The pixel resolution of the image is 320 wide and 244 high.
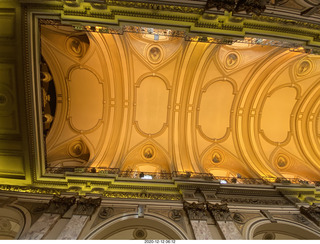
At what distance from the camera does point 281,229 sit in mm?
8117

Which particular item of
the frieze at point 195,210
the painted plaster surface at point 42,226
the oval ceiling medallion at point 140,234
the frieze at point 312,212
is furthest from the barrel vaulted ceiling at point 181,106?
the oval ceiling medallion at point 140,234

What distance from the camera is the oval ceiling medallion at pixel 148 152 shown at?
12.7 meters

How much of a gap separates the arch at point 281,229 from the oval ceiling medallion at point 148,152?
6.78m

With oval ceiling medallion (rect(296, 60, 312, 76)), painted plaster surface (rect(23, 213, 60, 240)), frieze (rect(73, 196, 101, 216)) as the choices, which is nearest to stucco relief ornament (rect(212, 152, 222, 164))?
oval ceiling medallion (rect(296, 60, 312, 76))

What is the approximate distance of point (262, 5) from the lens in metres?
5.75

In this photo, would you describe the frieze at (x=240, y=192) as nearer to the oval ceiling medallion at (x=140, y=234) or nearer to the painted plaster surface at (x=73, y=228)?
the oval ceiling medallion at (x=140, y=234)

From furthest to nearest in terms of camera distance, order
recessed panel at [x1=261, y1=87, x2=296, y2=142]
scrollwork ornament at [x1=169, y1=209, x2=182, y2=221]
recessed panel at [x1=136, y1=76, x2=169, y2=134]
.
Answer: recessed panel at [x1=261, y1=87, x2=296, y2=142] < recessed panel at [x1=136, y1=76, x2=169, y2=134] < scrollwork ornament at [x1=169, y1=209, x2=182, y2=221]

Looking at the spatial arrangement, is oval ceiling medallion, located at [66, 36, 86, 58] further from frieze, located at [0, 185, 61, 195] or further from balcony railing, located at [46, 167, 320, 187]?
frieze, located at [0, 185, 61, 195]

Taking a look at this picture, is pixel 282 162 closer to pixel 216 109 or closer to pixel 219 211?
pixel 216 109

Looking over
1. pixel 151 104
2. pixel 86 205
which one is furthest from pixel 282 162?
pixel 86 205

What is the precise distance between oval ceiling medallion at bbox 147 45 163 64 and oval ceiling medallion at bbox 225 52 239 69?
4.15 m

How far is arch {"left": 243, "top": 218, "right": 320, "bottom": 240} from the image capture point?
7.66 metres

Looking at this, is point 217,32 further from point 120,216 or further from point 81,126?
point 81,126

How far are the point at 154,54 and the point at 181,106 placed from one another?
12.0 feet
